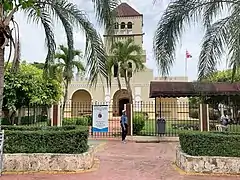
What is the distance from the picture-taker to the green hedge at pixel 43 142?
7984mm

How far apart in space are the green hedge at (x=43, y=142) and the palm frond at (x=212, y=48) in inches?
157

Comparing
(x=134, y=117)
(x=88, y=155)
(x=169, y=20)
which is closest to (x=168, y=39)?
(x=169, y=20)

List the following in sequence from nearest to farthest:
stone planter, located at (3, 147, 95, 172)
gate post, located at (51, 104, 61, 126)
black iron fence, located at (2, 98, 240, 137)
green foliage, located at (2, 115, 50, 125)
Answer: stone planter, located at (3, 147, 95, 172) < gate post, located at (51, 104, 61, 126) < black iron fence, located at (2, 98, 240, 137) < green foliage, located at (2, 115, 50, 125)

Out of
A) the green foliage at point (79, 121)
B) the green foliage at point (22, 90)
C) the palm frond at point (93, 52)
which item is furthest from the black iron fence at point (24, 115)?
the palm frond at point (93, 52)

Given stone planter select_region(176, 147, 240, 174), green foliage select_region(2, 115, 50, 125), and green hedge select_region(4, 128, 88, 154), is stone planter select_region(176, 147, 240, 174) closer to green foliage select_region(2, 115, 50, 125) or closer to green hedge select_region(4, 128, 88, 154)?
green hedge select_region(4, 128, 88, 154)

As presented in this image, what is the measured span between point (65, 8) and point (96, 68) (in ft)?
6.93

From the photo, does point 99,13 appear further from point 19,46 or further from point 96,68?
point 19,46

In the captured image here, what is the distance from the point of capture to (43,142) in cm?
806

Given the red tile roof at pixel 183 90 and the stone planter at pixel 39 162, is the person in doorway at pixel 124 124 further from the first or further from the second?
the stone planter at pixel 39 162

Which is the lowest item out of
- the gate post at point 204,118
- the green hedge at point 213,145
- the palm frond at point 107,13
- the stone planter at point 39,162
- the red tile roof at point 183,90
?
the stone planter at point 39,162

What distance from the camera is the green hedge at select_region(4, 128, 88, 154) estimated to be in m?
7.98

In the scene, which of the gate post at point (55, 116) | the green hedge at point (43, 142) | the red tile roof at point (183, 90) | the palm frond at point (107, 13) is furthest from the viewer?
the red tile roof at point (183, 90)

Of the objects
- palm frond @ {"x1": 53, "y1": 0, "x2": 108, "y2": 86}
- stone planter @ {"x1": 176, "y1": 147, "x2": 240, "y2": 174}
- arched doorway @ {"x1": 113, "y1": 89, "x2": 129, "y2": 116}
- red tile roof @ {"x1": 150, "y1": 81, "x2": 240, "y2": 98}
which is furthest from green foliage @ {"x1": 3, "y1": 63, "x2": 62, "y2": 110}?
arched doorway @ {"x1": 113, "y1": 89, "x2": 129, "y2": 116}

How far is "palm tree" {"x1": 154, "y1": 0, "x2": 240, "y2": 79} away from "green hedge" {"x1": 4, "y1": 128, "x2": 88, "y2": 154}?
3016mm
